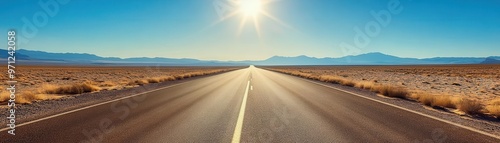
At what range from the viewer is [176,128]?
674 cm

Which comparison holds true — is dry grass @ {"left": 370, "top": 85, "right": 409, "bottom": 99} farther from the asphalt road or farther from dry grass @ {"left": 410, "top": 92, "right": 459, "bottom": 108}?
the asphalt road

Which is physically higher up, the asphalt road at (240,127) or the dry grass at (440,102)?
the dry grass at (440,102)

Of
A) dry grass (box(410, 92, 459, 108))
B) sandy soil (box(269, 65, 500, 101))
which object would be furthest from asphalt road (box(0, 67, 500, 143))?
sandy soil (box(269, 65, 500, 101))

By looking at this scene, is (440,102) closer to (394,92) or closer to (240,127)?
(394,92)

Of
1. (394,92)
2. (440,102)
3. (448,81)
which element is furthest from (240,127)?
(448,81)

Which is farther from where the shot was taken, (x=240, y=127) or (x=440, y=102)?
(x=440, y=102)

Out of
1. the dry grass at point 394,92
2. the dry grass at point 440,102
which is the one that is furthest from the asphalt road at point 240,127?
the dry grass at point 394,92

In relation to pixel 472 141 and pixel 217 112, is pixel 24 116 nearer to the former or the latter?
pixel 217 112

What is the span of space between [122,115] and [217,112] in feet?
8.47

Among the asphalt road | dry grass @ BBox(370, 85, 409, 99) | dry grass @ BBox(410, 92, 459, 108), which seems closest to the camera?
the asphalt road

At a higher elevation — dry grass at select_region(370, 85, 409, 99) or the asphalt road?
dry grass at select_region(370, 85, 409, 99)

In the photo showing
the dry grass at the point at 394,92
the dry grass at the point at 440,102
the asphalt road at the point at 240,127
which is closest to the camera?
the asphalt road at the point at 240,127

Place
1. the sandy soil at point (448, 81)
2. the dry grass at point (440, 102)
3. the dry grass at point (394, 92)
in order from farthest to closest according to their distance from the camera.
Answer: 1. the sandy soil at point (448, 81)
2. the dry grass at point (394, 92)
3. the dry grass at point (440, 102)

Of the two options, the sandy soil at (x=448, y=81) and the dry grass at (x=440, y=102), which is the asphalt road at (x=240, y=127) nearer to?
the dry grass at (x=440, y=102)
